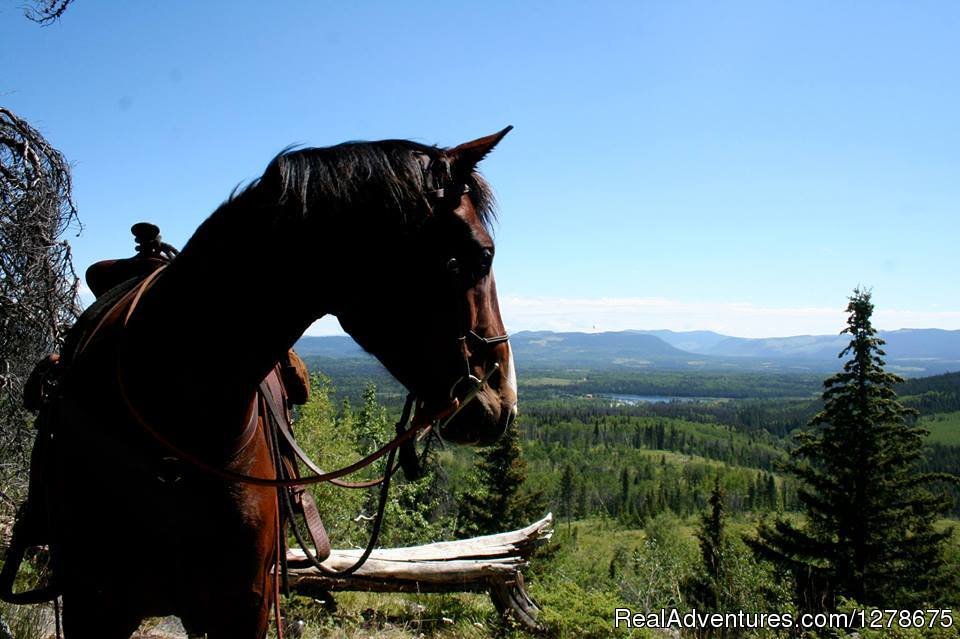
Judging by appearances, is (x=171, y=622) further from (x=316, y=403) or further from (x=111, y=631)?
(x=316, y=403)

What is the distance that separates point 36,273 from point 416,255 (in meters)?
5.08

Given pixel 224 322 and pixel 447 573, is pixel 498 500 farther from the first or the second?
pixel 224 322

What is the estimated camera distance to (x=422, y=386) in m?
1.68

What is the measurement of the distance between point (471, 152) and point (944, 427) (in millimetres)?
186933

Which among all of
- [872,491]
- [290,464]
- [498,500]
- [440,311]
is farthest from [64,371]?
[498,500]

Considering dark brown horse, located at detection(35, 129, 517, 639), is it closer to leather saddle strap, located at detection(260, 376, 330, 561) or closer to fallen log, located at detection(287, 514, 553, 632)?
leather saddle strap, located at detection(260, 376, 330, 561)

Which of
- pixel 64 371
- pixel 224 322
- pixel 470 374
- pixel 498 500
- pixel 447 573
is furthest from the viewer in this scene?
pixel 498 500

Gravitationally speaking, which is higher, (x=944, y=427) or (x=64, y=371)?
(x=64, y=371)

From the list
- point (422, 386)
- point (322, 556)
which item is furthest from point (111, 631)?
point (422, 386)

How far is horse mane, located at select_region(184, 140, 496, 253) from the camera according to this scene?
1643 millimetres

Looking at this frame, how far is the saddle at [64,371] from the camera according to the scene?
2.22 m

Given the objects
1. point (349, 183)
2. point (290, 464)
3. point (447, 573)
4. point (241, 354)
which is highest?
point (349, 183)

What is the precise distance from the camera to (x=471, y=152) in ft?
5.79

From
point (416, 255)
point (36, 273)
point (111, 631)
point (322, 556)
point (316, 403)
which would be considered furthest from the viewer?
point (316, 403)
